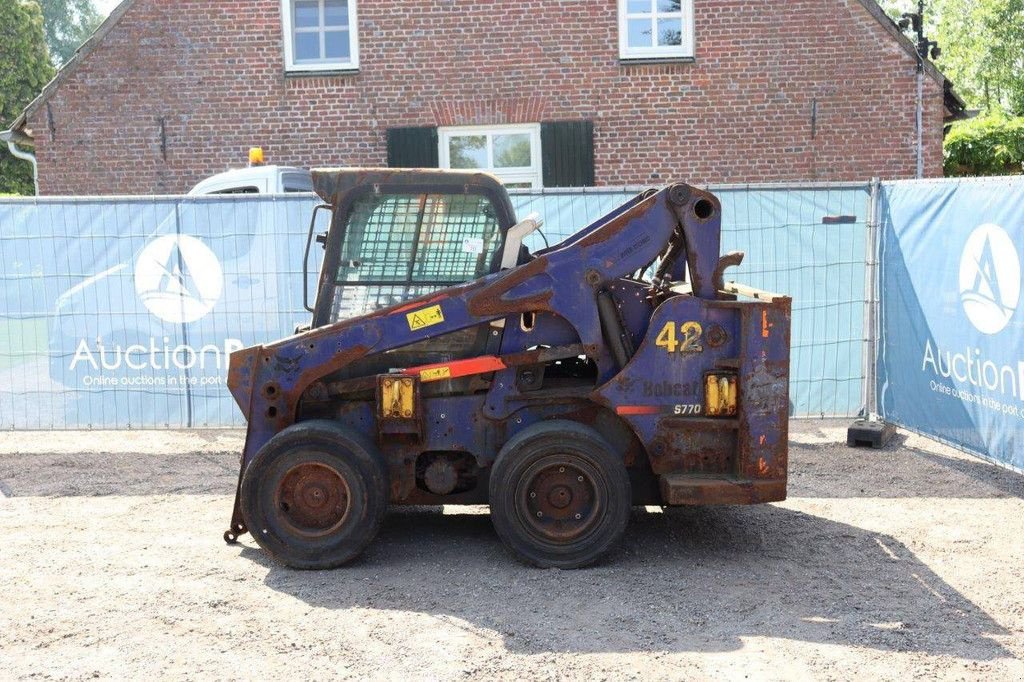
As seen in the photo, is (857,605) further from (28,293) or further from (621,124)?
(621,124)

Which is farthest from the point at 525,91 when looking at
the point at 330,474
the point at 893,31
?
the point at 330,474

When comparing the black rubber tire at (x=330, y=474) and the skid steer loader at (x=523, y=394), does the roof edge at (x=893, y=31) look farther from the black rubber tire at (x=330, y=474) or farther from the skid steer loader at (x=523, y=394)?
the black rubber tire at (x=330, y=474)

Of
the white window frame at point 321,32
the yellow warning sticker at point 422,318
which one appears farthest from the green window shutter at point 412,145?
the yellow warning sticker at point 422,318

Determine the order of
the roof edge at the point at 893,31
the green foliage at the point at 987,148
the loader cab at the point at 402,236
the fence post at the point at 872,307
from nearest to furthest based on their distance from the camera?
the loader cab at the point at 402,236, the fence post at the point at 872,307, the roof edge at the point at 893,31, the green foliage at the point at 987,148

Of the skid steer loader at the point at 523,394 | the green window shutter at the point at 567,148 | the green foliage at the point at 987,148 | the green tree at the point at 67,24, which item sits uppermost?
the green tree at the point at 67,24

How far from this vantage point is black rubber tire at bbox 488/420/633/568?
6.11m

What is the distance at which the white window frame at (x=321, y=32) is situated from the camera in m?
17.0

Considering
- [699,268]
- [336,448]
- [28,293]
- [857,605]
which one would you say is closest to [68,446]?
[28,293]

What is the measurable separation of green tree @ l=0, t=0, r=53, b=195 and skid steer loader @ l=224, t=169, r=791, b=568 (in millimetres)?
34133

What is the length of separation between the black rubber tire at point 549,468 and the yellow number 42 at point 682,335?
62 centimetres

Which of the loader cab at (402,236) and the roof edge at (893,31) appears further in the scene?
the roof edge at (893,31)

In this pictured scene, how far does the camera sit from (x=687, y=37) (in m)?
16.9

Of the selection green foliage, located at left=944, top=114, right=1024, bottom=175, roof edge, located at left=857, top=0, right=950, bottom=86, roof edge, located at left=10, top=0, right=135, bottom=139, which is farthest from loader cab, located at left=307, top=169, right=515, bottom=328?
green foliage, located at left=944, top=114, right=1024, bottom=175

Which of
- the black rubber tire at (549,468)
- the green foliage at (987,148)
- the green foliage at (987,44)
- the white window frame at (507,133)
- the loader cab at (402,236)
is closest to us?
the black rubber tire at (549,468)
